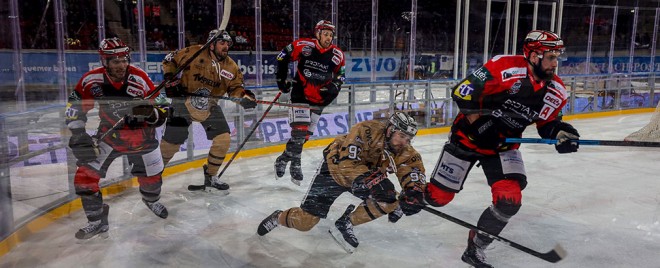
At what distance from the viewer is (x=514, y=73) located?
1.32 m

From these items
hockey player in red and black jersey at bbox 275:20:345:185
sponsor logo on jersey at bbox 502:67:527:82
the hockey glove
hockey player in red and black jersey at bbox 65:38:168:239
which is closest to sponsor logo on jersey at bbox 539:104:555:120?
sponsor logo on jersey at bbox 502:67:527:82

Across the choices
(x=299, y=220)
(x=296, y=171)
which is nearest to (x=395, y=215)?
(x=299, y=220)

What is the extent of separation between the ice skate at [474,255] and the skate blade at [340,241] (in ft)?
1.11

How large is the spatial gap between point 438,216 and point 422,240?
3.6 inches

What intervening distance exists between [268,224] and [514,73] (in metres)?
0.91

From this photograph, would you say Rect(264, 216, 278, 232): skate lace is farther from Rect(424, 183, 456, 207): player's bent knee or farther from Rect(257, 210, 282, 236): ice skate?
Rect(424, 183, 456, 207): player's bent knee

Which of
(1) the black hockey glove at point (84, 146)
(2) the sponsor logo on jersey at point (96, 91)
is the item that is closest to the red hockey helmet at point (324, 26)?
(2) the sponsor logo on jersey at point (96, 91)

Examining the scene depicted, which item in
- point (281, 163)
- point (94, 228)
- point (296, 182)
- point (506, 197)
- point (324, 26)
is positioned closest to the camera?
point (506, 197)

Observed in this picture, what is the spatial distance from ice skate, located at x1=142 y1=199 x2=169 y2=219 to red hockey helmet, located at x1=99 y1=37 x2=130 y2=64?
542 mm

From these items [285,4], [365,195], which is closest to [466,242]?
[365,195]

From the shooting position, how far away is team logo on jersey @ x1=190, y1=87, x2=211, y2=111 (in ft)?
6.74

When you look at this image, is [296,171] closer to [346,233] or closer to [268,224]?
[268,224]

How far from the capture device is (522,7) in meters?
1.65

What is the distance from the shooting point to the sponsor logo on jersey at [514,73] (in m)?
1.31
